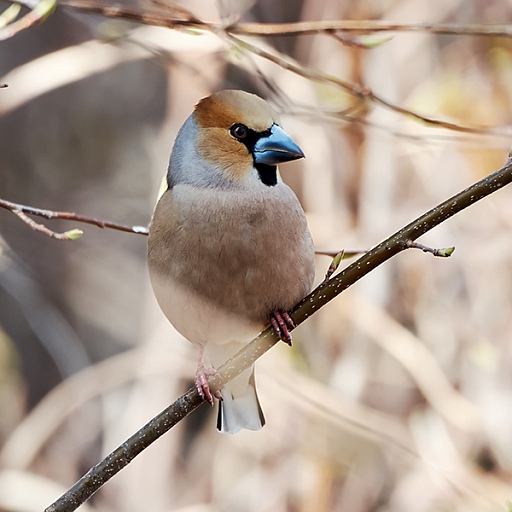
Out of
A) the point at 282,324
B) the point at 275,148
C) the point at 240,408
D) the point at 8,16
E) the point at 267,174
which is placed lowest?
the point at 240,408

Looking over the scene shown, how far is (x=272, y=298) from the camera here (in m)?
2.31

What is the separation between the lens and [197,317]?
2369 millimetres

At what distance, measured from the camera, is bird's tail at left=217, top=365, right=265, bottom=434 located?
9.27ft

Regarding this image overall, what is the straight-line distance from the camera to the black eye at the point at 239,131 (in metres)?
2.29

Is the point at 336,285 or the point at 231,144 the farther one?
the point at 231,144

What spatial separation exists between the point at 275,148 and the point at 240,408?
108 cm

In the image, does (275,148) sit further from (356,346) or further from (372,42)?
(356,346)

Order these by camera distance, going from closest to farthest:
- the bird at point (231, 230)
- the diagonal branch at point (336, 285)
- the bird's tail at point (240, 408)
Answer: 1. the diagonal branch at point (336, 285)
2. the bird at point (231, 230)
3. the bird's tail at point (240, 408)

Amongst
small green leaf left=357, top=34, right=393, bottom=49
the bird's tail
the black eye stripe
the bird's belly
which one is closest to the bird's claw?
the bird's belly

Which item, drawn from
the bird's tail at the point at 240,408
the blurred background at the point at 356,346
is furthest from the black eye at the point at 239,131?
the blurred background at the point at 356,346

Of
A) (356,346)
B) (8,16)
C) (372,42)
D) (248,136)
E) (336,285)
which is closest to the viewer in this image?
(336,285)

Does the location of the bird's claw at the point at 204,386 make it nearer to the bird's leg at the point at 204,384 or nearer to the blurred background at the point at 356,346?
the bird's leg at the point at 204,384

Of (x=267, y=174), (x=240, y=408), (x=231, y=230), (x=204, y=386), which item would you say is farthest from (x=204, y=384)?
(x=240, y=408)

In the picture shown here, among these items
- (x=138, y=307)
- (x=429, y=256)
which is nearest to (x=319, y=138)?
(x=429, y=256)
